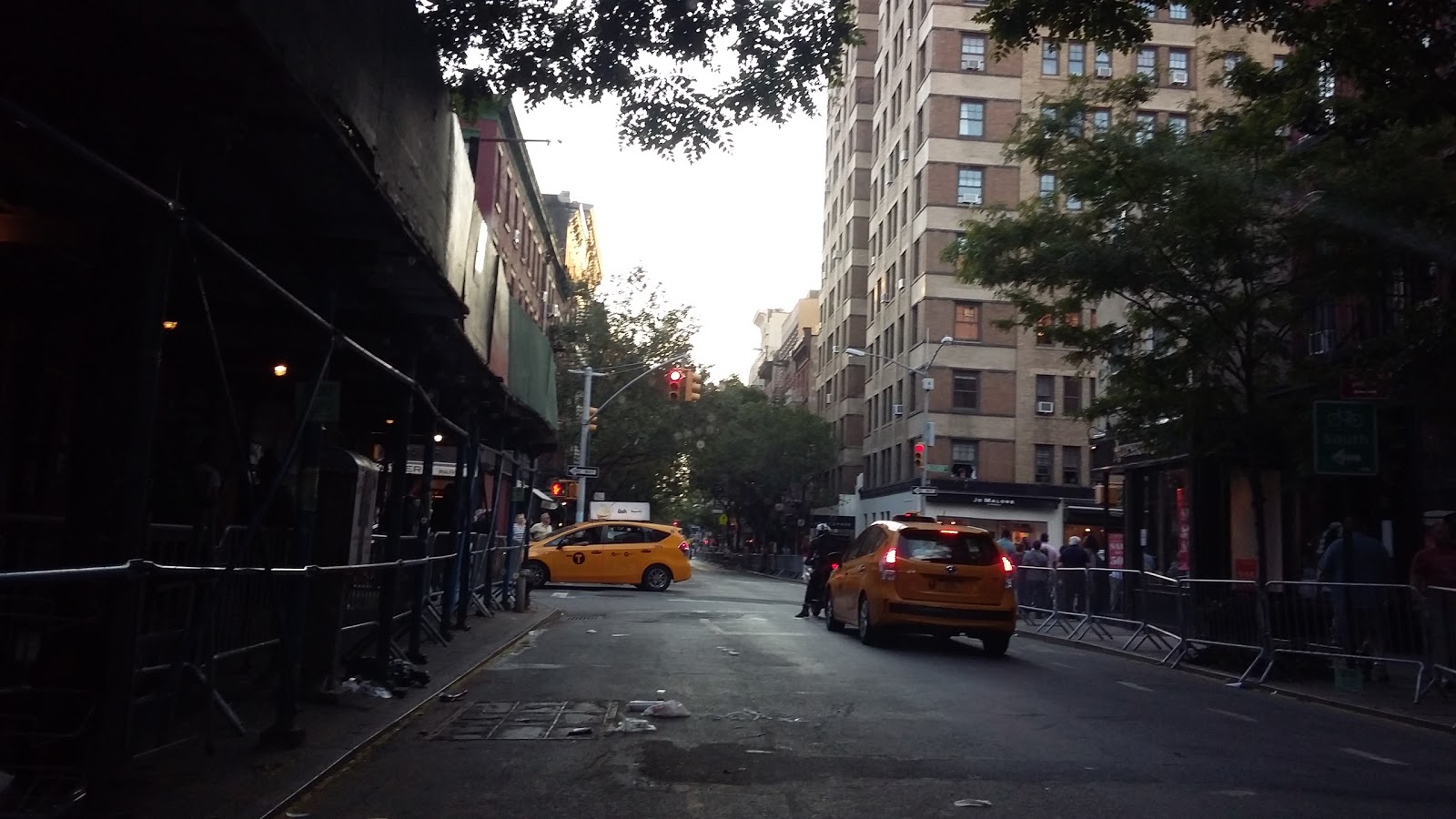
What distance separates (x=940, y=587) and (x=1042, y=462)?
39.1 meters

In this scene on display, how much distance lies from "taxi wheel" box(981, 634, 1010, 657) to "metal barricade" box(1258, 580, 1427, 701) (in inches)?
120

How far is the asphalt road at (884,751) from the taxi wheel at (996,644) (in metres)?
1.91

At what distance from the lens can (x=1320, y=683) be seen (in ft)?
47.8

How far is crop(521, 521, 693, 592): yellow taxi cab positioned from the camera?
101 feet

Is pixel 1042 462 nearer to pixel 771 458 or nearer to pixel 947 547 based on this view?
pixel 771 458

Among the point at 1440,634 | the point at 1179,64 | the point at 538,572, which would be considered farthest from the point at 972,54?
the point at 1440,634

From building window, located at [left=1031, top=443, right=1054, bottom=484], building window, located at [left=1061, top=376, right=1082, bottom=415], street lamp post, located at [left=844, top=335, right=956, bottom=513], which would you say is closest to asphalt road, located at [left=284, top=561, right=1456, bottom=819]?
street lamp post, located at [left=844, top=335, right=956, bottom=513]

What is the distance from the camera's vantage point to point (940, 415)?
53.5 metres

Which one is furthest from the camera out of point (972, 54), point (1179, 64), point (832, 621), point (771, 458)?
point (771, 458)

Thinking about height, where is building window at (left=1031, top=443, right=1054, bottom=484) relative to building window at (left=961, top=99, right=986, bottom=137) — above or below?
below

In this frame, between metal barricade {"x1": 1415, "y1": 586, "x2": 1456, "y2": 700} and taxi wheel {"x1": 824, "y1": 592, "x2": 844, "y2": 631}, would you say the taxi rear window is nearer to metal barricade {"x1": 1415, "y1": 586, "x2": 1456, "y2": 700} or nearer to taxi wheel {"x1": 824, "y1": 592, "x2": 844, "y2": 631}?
taxi wheel {"x1": 824, "y1": 592, "x2": 844, "y2": 631}

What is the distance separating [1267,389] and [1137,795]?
1118cm

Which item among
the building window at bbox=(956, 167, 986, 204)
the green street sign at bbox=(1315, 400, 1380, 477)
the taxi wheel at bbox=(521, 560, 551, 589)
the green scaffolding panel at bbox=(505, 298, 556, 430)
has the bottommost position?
the taxi wheel at bbox=(521, 560, 551, 589)

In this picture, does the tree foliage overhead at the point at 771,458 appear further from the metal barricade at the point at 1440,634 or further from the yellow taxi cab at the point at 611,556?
the metal barricade at the point at 1440,634
